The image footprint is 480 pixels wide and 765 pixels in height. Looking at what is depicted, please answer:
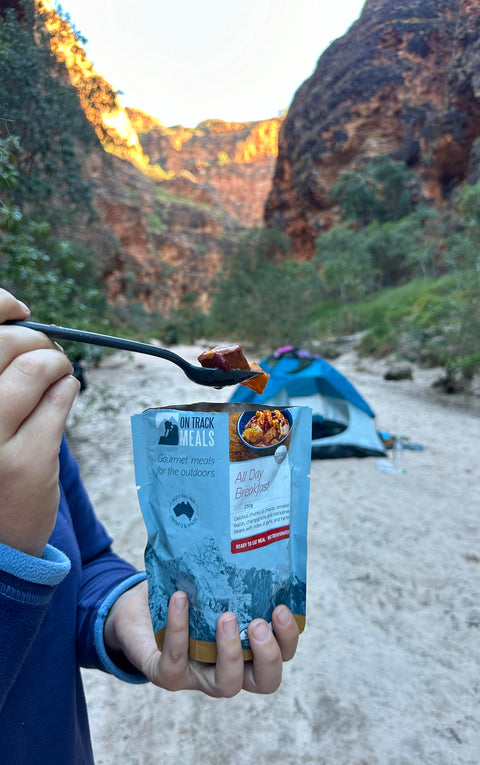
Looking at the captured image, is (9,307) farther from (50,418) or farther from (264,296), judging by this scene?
(264,296)

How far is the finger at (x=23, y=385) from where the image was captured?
1.41 ft

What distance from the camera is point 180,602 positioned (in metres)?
0.59

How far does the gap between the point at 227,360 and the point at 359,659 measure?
1.80 m

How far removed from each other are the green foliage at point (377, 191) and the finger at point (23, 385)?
25.6m

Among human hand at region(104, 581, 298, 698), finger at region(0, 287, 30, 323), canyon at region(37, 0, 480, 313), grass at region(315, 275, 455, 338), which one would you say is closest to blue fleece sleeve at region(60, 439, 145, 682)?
human hand at region(104, 581, 298, 698)

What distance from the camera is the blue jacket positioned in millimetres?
455

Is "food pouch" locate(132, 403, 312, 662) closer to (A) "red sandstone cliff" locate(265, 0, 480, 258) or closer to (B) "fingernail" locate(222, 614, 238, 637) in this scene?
(B) "fingernail" locate(222, 614, 238, 637)

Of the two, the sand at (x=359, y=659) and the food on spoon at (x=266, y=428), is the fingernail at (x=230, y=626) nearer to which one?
the food on spoon at (x=266, y=428)

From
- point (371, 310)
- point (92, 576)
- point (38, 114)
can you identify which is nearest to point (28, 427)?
point (92, 576)

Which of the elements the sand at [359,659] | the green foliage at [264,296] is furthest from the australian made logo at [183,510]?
the green foliage at [264,296]

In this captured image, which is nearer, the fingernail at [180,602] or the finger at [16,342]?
the finger at [16,342]

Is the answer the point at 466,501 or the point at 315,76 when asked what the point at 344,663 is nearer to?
the point at 466,501

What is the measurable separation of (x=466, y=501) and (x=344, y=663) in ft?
6.84

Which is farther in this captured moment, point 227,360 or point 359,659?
point 359,659
